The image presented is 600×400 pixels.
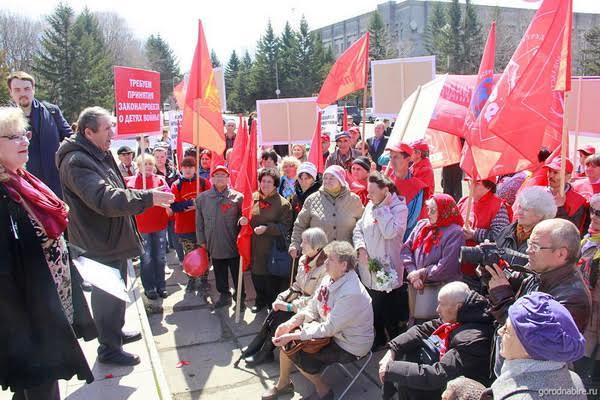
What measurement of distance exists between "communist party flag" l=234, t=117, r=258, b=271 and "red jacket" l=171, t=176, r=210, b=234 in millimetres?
1077

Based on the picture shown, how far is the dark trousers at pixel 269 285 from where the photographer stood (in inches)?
215

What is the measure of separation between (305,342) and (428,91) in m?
3.00

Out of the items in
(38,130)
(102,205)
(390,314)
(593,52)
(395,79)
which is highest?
(593,52)

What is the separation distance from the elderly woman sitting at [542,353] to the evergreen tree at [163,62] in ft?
188

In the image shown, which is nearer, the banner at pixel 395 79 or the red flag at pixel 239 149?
the red flag at pixel 239 149

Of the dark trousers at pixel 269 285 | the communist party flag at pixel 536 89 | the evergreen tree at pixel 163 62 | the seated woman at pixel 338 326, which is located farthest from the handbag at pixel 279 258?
the evergreen tree at pixel 163 62

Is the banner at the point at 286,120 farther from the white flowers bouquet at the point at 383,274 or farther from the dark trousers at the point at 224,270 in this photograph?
the white flowers bouquet at the point at 383,274

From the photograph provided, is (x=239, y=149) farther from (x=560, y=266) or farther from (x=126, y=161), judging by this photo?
(x=560, y=266)

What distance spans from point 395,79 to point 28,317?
621 cm

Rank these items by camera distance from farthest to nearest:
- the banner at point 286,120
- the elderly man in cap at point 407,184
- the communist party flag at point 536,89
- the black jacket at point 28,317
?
the banner at point 286,120 < the elderly man in cap at point 407,184 < the communist party flag at point 536,89 < the black jacket at point 28,317

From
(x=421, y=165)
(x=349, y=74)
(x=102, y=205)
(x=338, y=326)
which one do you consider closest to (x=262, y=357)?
(x=338, y=326)

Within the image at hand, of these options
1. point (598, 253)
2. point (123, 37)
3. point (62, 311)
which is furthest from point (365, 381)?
point (123, 37)

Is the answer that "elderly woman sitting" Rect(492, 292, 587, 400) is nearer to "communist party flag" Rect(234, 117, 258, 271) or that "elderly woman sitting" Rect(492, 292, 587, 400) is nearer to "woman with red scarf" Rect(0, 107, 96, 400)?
"woman with red scarf" Rect(0, 107, 96, 400)

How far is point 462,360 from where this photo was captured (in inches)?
117
